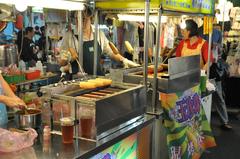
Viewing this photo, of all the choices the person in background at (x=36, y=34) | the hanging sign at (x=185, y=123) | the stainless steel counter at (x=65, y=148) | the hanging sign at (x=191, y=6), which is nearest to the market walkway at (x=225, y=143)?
the hanging sign at (x=185, y=123)

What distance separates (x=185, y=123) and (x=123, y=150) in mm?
1075

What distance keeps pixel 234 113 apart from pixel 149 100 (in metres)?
3.92

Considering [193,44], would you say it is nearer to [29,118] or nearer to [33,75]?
[33,75]

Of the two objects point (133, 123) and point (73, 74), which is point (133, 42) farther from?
point (133, 123)

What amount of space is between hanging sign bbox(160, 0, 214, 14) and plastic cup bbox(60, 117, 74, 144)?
1417 mm

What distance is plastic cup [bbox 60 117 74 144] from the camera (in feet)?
6.25

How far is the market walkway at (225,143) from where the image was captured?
4.17 metres

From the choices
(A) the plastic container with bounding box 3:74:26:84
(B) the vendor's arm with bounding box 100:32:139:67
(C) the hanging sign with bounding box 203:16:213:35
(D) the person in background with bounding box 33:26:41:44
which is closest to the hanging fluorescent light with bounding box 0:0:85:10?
(B) the vendor's arm with bounding box 100:32:139:67

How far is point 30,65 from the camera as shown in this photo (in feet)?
16.3

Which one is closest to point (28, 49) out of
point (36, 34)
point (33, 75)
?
point (36, 34)

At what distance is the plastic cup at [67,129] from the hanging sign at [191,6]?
142 centimetres

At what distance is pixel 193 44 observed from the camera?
421 cm

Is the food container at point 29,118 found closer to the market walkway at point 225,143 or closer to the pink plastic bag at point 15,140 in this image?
the pink plastic bag at point 15,140

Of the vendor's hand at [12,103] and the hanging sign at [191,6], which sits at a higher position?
the hanging sign at [191,6]
